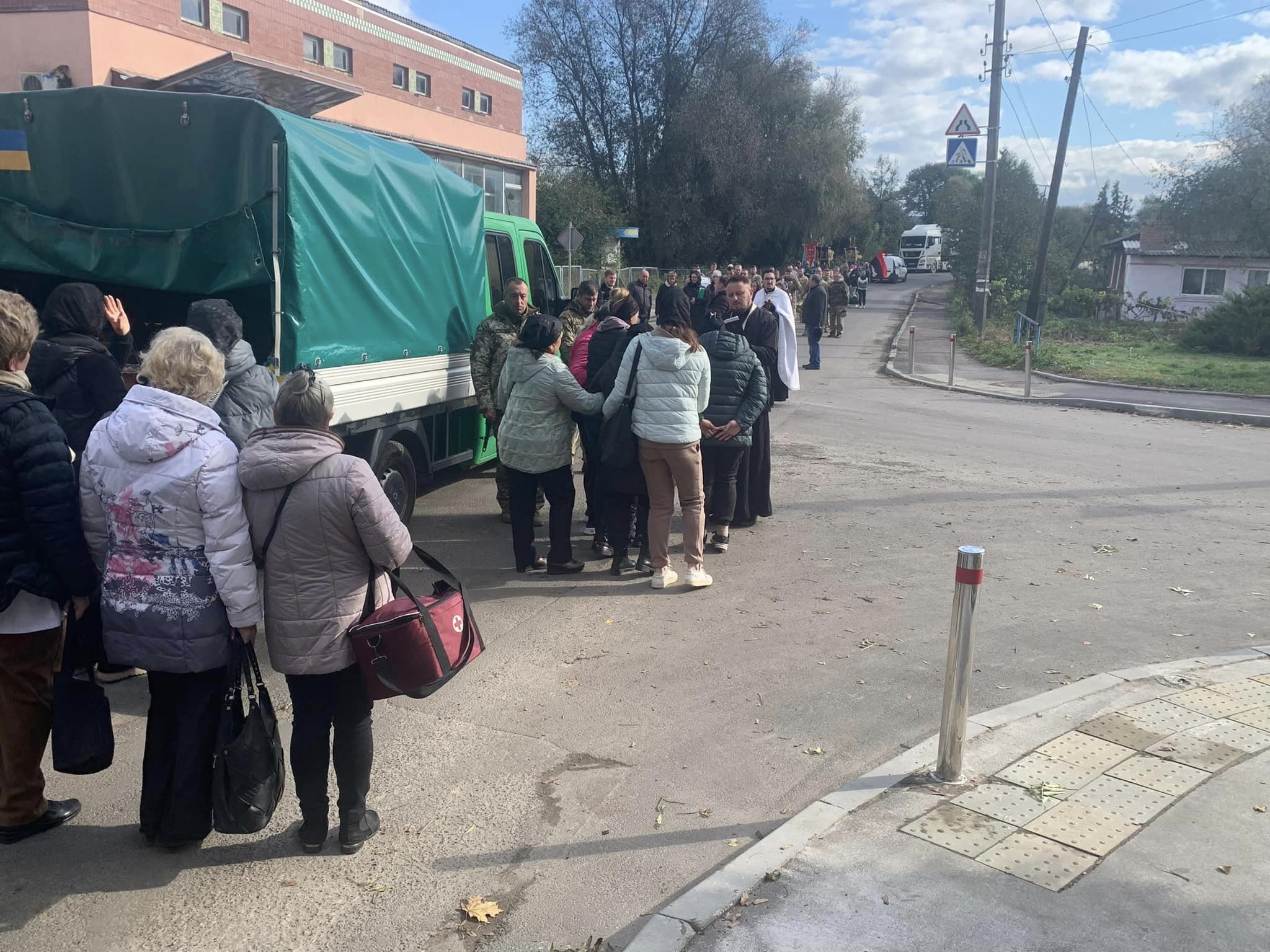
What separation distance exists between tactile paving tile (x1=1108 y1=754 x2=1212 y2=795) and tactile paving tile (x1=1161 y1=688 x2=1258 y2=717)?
28.8 inches

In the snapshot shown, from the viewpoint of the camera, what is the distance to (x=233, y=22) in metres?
33.6

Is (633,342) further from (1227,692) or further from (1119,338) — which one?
(1119,338)

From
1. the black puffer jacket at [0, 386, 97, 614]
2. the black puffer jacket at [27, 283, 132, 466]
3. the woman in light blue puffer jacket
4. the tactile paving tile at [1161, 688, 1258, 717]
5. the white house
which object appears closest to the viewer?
the black puffer jacket at [0, 386, 97, 614]

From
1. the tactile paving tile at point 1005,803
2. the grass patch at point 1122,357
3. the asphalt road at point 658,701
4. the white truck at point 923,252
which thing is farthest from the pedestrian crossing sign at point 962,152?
the white truck at point 923,252

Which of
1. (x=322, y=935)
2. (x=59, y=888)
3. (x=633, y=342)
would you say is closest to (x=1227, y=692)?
(x=633, y=342)

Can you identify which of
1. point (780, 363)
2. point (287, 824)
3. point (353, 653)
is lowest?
point (287, 824)

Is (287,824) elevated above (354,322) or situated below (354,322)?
below

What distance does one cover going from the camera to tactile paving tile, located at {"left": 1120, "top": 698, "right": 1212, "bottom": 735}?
477cm

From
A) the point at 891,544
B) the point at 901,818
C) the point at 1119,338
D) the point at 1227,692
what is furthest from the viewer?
the point at 1119,338

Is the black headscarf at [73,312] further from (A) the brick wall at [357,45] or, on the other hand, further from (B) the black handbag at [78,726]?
(A) the brick wall at [357,45]

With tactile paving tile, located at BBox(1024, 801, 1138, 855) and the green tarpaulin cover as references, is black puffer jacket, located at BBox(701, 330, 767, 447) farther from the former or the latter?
tactile paving tile, located at BBox(1024, 801, 1138, 855)

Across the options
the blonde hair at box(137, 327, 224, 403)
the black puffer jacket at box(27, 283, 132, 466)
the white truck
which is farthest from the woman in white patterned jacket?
the white truck

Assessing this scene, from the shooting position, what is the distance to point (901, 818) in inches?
154

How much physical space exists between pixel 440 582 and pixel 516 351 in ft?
11.0
